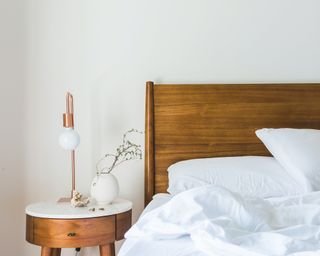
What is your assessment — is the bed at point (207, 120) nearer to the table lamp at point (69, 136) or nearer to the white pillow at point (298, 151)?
the white pillow at point (298, 151)

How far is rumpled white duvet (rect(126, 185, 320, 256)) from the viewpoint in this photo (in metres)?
1.05

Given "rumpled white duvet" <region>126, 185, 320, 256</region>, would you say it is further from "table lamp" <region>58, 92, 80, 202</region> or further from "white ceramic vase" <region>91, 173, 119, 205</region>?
"table lamp" <region>58, 92, 80, 202</region>

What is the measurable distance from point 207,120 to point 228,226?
120 cm

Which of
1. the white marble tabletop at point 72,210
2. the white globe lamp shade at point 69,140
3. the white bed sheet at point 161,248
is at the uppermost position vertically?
the white globe lamp shade at point 69,140

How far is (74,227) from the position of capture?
1.88 meters

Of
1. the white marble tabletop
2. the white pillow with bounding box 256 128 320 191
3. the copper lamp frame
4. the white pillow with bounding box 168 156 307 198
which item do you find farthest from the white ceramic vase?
the white pillow with bounding box 256 128 320 191

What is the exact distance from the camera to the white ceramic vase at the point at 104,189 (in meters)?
2.06

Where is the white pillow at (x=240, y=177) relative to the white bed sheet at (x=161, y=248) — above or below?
above

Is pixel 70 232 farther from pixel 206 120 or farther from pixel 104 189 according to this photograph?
pixel 206 120

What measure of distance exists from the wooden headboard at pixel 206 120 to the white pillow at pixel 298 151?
202 millimetres

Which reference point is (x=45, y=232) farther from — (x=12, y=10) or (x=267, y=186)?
(x=12, y=10)

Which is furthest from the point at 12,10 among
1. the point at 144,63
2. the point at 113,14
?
the point at 144,63

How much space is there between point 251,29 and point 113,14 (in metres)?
0.79

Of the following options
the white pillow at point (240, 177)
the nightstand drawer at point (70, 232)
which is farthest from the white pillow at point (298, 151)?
the nightstand drawer at point (70, 232)
